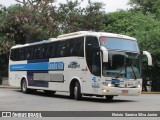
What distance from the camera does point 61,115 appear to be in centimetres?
1464

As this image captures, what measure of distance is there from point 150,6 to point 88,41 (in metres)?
38.1

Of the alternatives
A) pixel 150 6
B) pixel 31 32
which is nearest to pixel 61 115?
pixel 31 32

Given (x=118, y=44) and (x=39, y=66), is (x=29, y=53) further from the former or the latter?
(x=118, y=44)

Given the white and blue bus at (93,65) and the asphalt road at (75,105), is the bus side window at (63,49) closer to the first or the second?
the white and blue bus at (93,65)

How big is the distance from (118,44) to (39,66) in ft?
23.9

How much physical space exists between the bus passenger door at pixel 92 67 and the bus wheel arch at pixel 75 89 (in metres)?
0.55

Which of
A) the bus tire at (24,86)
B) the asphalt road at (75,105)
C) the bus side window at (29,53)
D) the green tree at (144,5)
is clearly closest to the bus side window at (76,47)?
the asphalt road at (75,105)

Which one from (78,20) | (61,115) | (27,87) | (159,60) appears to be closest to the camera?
(61,115)

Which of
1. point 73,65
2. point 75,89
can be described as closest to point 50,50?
point 73,65

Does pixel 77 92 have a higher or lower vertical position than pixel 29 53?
lower

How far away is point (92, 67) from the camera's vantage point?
21.3 m

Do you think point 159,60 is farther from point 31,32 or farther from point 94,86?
point 94,86

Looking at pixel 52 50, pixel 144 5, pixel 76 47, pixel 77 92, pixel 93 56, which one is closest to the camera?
pixel 93 56

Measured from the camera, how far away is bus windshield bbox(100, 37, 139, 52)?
20938mm
